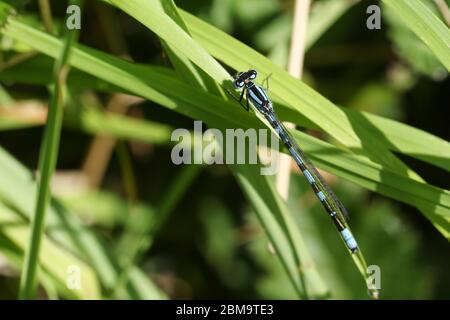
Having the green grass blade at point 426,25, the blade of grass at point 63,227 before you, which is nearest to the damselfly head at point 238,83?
the green grass blade at point 426,25

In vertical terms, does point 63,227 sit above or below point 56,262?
above

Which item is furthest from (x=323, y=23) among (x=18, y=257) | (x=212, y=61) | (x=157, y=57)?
(x=18, y=257)

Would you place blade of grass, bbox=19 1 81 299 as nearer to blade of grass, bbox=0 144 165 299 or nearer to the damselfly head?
blade of grass, bbox=0 144 165 299

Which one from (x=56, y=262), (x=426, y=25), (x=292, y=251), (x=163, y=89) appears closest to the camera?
(x=426, y=25)

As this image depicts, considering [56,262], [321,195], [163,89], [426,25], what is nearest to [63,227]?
[56,262]

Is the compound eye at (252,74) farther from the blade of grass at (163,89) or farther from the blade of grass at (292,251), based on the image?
the blade of grass at (292,251)

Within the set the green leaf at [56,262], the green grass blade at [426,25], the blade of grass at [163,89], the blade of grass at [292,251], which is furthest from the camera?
the green leaf at [56,262]

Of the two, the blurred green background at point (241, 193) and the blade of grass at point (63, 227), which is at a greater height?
the blurred green background at point (241, 193)

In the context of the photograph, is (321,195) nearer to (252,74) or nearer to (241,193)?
(252,74)
